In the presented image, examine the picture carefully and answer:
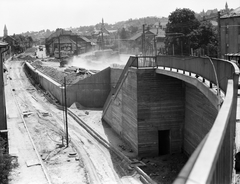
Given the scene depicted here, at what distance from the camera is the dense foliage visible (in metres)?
56.9

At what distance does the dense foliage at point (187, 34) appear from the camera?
56.9 meters

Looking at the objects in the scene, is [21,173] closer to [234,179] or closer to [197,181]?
[234,179]

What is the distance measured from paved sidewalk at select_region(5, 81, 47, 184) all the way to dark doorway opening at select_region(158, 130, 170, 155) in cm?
876

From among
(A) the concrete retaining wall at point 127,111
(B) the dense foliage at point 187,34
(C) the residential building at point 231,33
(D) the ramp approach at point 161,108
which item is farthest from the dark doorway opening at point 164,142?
(B) the dense foliage at point 187,34

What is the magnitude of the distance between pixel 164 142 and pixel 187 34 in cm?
3471

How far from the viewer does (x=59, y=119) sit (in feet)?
129

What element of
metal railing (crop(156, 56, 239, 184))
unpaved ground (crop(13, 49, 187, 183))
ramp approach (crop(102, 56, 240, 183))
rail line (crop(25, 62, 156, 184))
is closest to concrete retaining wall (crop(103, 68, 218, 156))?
ramp approach (crop(102, 56, 240, 183))

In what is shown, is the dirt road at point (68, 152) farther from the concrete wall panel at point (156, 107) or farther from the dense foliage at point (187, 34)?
the dense foliage at point (187, 34)

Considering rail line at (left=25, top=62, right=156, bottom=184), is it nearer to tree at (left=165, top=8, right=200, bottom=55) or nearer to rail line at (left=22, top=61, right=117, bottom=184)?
rail line at (left=22, top=61, right=117, bottom=184)

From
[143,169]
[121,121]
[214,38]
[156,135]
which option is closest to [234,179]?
[143,169]

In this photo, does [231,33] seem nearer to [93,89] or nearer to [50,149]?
[93,89]

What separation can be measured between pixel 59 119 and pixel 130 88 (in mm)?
13866

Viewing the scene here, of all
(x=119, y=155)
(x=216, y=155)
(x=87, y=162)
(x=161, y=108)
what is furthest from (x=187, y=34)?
(x=216, y=155)

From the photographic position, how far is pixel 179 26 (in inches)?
2421
